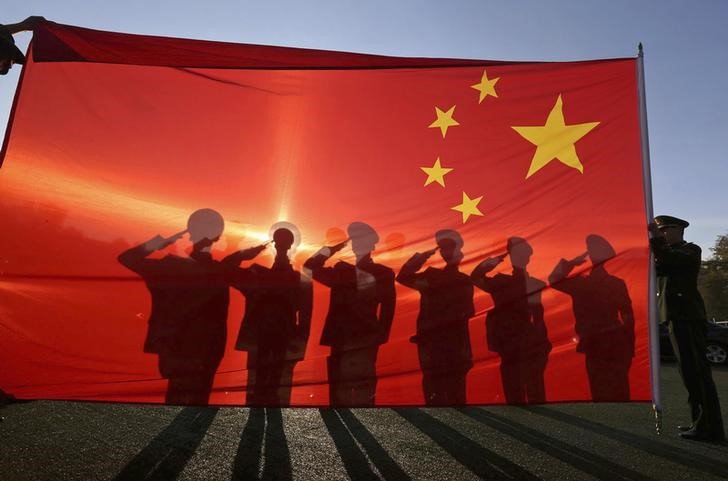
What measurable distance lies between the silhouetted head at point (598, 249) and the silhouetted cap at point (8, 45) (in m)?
3.88

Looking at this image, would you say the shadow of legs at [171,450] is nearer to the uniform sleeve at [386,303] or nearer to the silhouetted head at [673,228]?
the uniform sleeve at [386,303]

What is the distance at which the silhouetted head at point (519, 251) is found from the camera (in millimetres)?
3223

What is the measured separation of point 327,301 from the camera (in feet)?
10.4

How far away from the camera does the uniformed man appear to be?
3674 millimetres

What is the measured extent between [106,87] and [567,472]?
4.08 meters

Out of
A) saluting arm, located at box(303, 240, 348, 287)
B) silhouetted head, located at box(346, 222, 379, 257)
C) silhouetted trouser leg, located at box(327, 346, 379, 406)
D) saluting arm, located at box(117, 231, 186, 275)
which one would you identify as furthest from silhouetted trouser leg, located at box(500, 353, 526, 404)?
saluting arm, located at box(117, 231, 186, 275)

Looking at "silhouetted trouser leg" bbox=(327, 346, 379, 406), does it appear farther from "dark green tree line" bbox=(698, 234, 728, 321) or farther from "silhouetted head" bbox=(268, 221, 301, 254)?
"dark green tree line" bbox=(698, 234, 728, 321)

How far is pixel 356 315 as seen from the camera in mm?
3139

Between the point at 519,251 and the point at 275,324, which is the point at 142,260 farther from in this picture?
Result: the point at 519,251

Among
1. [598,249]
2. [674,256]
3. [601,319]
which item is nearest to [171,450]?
[601,319]

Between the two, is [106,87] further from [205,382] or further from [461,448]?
[461,448]

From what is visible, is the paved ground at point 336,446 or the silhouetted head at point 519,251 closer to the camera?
the paved ground at point 336,446

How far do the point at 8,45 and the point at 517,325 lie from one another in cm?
363

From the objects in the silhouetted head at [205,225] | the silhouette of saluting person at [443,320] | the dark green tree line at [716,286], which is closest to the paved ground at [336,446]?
the silhouette of saluting person at [443,320]
